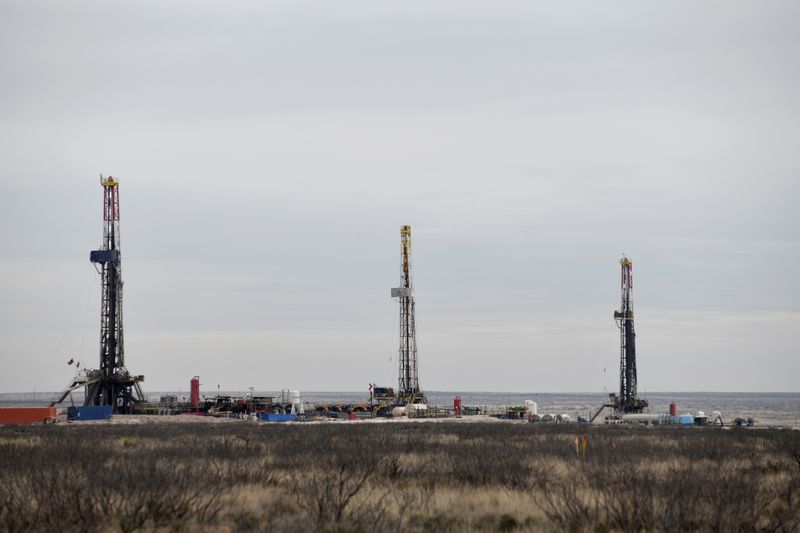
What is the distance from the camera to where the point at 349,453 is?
28.5 m

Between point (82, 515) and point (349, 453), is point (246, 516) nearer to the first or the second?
point (82, 515)

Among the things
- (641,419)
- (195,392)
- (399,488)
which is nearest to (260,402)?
(195,392)

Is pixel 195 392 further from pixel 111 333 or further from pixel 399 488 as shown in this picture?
pixel 399 488

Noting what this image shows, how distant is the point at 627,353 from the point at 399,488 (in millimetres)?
66123

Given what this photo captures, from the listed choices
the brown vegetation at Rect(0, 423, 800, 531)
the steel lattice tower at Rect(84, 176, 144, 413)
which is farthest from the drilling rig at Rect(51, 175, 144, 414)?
the brown vegetation at Rect(0, 423, 800, 531)

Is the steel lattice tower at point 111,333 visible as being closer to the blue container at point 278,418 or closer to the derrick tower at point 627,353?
the blue container at point 278,418

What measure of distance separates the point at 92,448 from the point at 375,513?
51.0 feet

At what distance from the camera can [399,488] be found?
2142 centimetres

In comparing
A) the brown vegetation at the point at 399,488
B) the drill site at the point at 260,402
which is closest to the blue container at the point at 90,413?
the drill site at the point at 260,402

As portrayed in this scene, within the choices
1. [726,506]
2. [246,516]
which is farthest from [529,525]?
[246,516]

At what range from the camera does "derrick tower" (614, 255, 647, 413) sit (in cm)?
8257

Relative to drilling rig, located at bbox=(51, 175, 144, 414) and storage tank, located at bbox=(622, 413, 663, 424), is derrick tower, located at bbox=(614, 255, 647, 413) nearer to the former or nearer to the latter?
storage tank, located at bbox=(622, 413, 663, 424)

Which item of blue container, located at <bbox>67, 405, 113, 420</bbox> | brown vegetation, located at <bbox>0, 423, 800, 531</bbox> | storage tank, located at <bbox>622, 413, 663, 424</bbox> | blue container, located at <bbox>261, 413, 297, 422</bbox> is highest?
brown vegetation, located at <bbox>0, 423, 800, 531</bbox>

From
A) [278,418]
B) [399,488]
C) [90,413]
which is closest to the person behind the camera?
[399,488]
